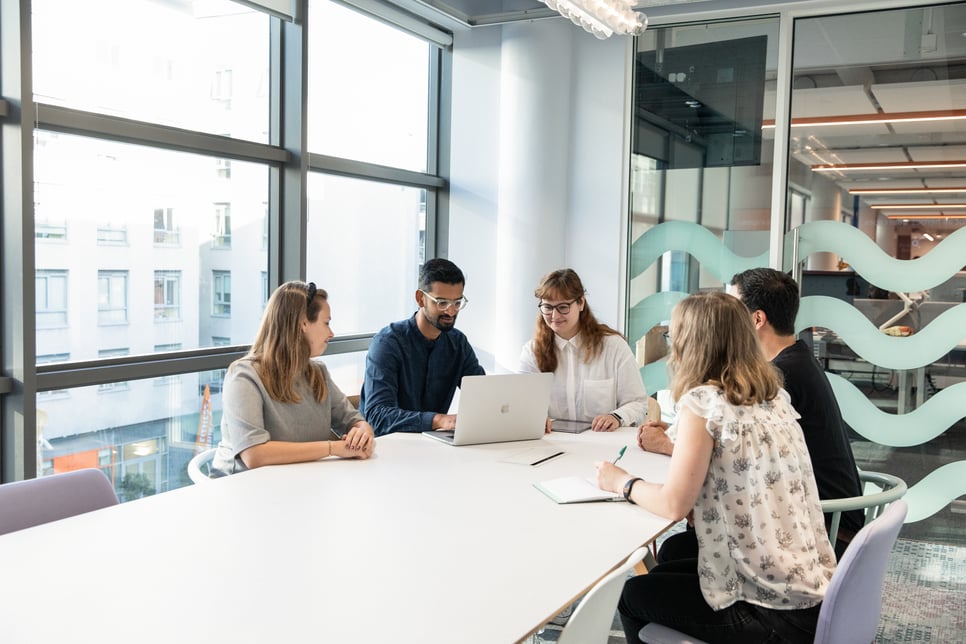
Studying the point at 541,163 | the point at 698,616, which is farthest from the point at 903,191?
the point at 698,616

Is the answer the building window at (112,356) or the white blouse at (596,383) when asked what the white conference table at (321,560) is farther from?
the building window at (112,356)

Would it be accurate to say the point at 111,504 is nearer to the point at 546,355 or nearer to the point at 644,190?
the point at 546,355

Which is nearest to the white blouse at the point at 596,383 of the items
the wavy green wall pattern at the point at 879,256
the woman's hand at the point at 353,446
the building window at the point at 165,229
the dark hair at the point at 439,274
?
the dark hair at the point at 439,274

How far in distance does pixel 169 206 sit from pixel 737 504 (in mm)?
2859

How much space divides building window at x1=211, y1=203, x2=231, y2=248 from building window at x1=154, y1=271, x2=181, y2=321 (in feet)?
0.92

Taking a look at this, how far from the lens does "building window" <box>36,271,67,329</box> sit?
10.5ft

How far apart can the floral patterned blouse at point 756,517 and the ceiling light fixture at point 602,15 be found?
1.85 meters

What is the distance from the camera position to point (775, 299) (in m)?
2.78

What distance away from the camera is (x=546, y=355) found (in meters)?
3.63

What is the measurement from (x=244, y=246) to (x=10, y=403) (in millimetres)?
1448

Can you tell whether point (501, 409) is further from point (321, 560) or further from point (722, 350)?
point (321, 560)

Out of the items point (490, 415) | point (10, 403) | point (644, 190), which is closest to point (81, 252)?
point (10, 403)

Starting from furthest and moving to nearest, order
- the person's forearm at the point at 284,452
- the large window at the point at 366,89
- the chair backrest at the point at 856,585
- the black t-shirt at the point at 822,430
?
the large window at the point at 366,89
the person's forearm at the point at 284,452
the black t-shirt at the point at 822,430
the chair backrest at the point at 856,585

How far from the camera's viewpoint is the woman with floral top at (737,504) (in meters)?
1.96
